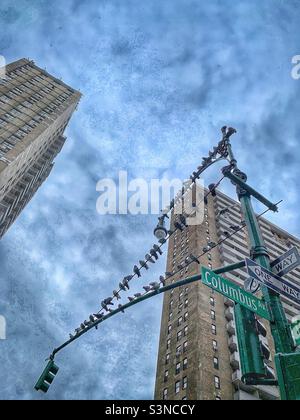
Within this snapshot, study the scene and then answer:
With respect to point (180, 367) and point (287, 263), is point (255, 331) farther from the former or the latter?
point (180, 367)

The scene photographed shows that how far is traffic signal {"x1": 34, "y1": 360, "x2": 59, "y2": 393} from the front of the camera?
11.5 meters

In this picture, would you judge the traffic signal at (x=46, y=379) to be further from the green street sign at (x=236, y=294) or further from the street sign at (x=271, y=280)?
the street sign at (x=271, y=280)

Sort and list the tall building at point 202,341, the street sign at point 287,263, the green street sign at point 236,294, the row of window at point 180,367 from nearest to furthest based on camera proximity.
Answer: the green street sign at point 236,294 < the street sign at point 287,263 < the tall building at point 202,341 < the row of window at point 180,367

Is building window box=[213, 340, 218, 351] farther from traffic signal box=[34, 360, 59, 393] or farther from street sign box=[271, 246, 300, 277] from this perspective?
street sign box=[271, 246, 300, 277]

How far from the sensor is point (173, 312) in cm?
4788

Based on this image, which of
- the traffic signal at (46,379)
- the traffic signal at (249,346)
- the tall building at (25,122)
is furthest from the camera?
the tall building at (25,122)

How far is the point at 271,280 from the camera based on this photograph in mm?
6668

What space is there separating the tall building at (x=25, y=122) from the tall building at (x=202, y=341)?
2873cm

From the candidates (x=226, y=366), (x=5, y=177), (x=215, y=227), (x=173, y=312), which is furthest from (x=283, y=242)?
(x=5, y=177)

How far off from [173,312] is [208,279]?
43.4 m

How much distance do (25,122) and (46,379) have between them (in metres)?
47.8

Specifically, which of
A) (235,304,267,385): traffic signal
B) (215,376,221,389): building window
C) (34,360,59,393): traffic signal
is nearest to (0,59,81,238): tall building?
(215,376,221,389): building window

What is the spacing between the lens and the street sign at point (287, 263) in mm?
6762

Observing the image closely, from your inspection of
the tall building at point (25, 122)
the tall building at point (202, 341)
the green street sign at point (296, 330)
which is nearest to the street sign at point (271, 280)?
the green street sign at point (296, 330)
